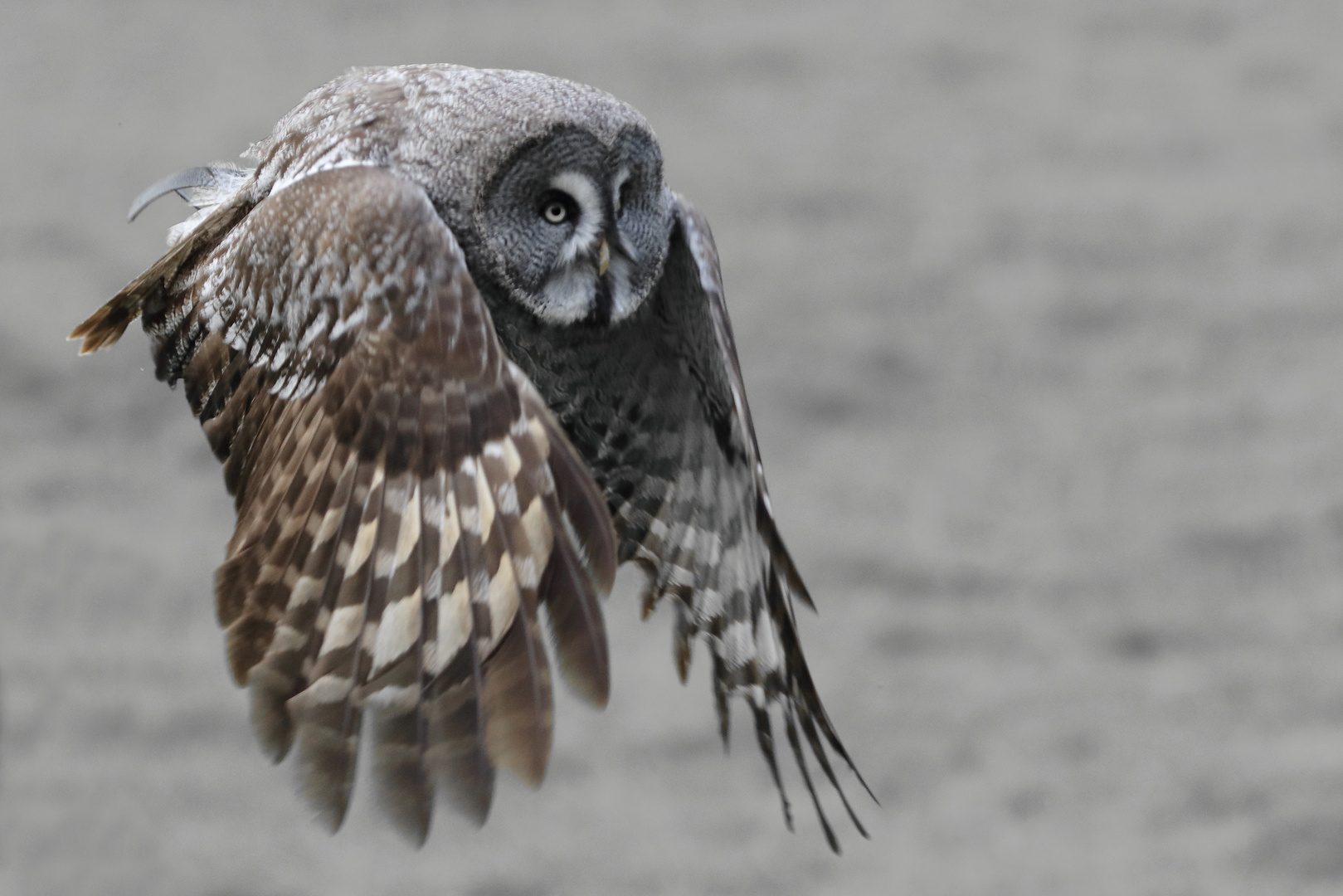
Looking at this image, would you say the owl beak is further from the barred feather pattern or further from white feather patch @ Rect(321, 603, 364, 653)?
white feather patch @ Rect(321, 603, 364, 653)

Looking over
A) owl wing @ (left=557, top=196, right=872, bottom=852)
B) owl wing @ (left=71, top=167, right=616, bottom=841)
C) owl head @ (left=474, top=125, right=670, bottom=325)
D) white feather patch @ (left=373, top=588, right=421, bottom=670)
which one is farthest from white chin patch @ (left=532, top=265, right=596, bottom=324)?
white feather patch @ (left=373, top=588, right=421, bottom=670)

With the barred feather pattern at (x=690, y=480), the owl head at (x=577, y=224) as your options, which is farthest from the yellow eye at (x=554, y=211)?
the barred feather pattern at (x=690, y=480)

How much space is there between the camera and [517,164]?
209 cm

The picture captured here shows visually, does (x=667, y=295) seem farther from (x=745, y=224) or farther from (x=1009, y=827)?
(x=745, y=224)

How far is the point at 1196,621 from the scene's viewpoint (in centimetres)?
628

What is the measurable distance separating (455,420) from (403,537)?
0.15 m

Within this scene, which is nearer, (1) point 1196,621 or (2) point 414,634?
(2) point 414,634

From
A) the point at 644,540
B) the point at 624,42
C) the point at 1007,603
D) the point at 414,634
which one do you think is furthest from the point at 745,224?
the point at 414,634

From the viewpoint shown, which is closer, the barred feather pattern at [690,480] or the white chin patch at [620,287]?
the white chin patch at [620,287]

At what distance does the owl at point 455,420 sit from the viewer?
67.1 inches

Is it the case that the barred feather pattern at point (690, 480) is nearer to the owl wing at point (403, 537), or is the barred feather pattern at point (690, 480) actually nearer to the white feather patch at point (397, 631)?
the owl wing at point (403, 537)

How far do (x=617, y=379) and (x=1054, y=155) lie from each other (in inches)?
229

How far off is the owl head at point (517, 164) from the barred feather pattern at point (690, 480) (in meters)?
0.11

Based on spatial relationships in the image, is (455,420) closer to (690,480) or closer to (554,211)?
(554,211)
